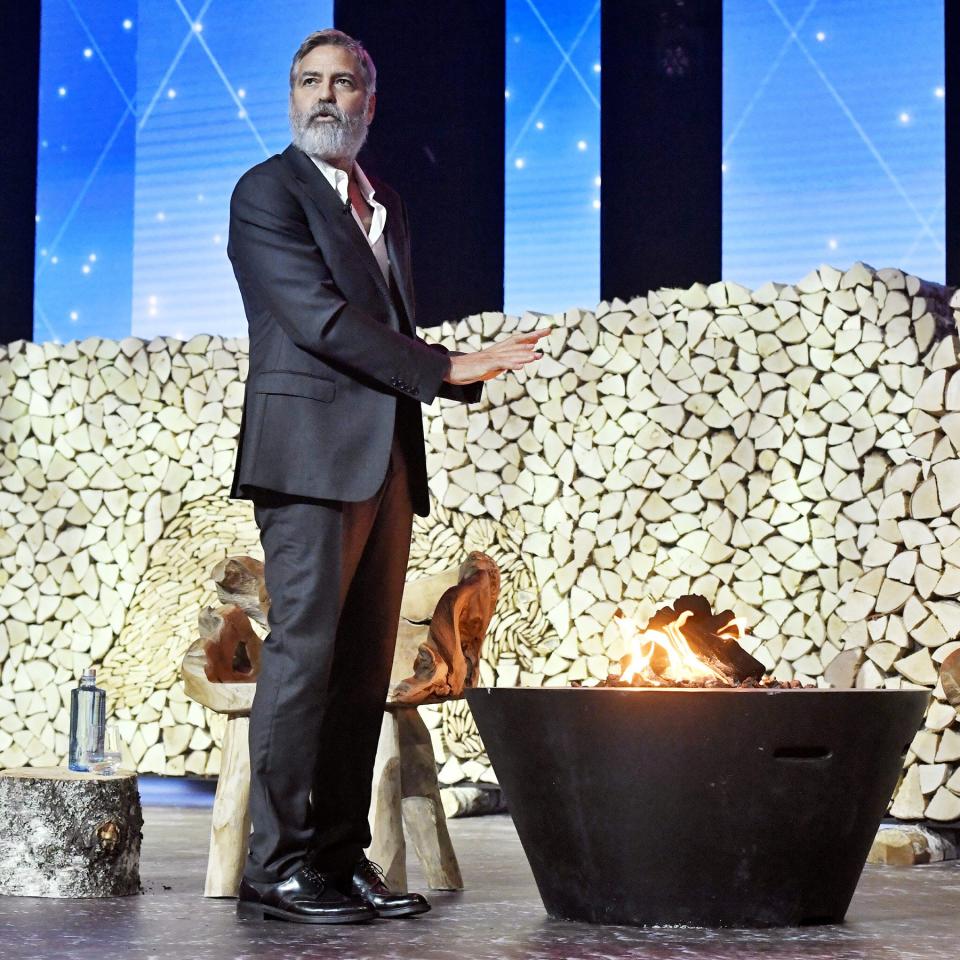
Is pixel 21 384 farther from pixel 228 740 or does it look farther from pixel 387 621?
pixel 387 621

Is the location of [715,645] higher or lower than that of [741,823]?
higher

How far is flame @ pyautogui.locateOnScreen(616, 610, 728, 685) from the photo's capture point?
2.51 meters

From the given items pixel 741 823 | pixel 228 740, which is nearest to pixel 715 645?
pixel 741 823

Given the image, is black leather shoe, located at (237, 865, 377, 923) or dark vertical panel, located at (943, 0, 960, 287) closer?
black leather shoe, located at (237, 865, 377, 923)

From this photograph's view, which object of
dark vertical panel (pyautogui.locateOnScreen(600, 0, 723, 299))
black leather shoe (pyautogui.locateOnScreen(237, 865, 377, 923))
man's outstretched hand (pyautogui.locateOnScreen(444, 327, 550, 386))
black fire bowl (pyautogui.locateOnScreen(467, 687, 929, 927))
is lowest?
black leather shoe (pyautogui.locateOnScreen(237, 865, 377, 923))

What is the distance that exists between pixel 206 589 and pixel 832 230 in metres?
2.86

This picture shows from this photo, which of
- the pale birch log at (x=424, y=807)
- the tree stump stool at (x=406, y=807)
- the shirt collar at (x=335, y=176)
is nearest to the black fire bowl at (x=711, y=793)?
the tree stump stool at (x=406, y=807)

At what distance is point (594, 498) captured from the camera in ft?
18.4

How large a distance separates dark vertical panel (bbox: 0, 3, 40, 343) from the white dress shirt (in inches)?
189

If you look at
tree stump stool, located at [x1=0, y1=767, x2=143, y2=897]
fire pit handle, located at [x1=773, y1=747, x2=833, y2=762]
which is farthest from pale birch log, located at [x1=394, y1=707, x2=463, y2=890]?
fire pit handle, located at [x1=773, y1=747, x2=833, y2=762]

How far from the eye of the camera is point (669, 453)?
5.42m

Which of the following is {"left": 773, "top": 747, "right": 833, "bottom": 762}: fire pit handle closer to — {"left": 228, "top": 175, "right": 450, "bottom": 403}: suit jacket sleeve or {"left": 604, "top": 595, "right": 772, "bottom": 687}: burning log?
{"left": 604, "top": 595, "right": 772, "bottom": 687}: burning log

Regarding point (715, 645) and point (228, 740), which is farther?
point (228, 740)

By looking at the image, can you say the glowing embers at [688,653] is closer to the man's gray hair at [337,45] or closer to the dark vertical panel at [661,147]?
the man's gray hair at [337,45]
